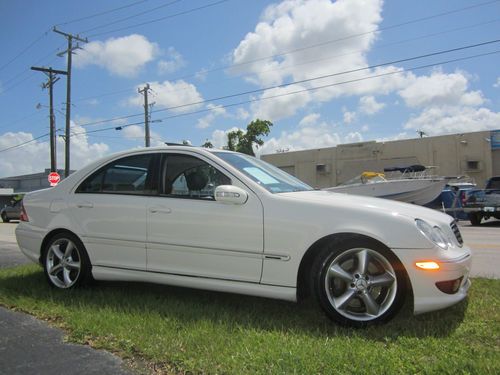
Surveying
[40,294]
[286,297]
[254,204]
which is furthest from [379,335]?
[40,294]

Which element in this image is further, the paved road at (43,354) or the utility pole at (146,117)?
the utility pole at (146,117)

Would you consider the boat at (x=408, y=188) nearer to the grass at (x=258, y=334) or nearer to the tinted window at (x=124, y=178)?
the tinted window at (x=124, y=178)

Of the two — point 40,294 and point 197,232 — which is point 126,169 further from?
point 40,294

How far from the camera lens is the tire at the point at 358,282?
12.8 feet

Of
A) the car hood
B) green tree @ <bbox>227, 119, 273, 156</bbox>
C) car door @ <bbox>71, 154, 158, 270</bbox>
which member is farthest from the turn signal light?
green tree @ <bbox>227, 119, 273, 156</bbox>

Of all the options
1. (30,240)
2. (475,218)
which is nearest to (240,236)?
(30,240)

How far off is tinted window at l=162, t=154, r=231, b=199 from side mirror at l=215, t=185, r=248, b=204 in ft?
0.83

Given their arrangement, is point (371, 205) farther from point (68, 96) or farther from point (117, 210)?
point (68, 96)

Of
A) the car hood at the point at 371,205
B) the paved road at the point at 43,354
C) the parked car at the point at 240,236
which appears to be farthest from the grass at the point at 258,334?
the car hood at the point at 371,205

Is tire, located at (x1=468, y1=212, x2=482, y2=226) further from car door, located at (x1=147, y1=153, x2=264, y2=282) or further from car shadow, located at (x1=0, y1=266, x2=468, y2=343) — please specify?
car door, located at (x1=147, y1=153, x2=264, y2=282)

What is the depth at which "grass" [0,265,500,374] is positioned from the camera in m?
3.17

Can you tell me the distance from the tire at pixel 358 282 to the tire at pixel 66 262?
2.59 meters

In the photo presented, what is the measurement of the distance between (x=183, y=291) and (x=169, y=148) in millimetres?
1540

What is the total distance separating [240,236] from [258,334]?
941 millimetres
